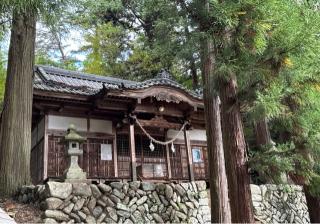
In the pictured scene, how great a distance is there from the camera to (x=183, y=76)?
1902 centimetres

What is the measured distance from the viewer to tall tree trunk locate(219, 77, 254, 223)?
13.7 feet

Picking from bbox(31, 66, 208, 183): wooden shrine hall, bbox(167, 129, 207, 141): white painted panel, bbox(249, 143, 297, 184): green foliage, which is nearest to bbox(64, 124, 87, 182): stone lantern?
bbox(31, 66, 208, 183): wooden shrine hall

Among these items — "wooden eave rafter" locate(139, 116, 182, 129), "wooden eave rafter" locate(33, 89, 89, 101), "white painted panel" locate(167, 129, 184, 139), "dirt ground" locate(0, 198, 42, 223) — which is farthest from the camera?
"white painted panel" locate(167, 129, 184, 139)

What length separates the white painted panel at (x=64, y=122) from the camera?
10.2m

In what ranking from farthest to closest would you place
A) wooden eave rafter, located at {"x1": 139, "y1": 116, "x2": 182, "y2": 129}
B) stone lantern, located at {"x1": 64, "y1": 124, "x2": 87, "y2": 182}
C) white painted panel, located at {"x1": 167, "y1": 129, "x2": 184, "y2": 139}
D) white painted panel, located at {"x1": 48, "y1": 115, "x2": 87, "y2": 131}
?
white painted panel, located at {"x1": 167, "y1": 129, "x2": 184, "y2": 139}
wooden eave rafter, located at {"x1": 139, "y1": 116, "x2": 182, "y2": 129}
white painted panel, located at {"x1": 48, "y1": 115, "x2": 87, "y2": 131}
stone lantern, located at {"x1": 64, "y1": 124, "x2": 87, "y2": 182}

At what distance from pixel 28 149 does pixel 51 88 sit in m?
2.38

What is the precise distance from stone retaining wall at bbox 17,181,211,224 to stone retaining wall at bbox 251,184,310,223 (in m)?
1.77

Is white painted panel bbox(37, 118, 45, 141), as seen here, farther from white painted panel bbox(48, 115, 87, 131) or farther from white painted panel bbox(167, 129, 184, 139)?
white painted panel bbox(167, 129, 184, 139)

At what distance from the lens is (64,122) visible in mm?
10406

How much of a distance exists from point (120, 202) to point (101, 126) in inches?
156

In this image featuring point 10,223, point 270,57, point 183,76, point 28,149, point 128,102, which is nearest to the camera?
point 10,223

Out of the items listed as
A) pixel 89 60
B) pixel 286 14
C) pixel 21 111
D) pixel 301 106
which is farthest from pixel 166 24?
pixel 89 60

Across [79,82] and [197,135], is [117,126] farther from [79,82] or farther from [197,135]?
[197,135]

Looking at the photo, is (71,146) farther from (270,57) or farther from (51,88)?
(270,57)
